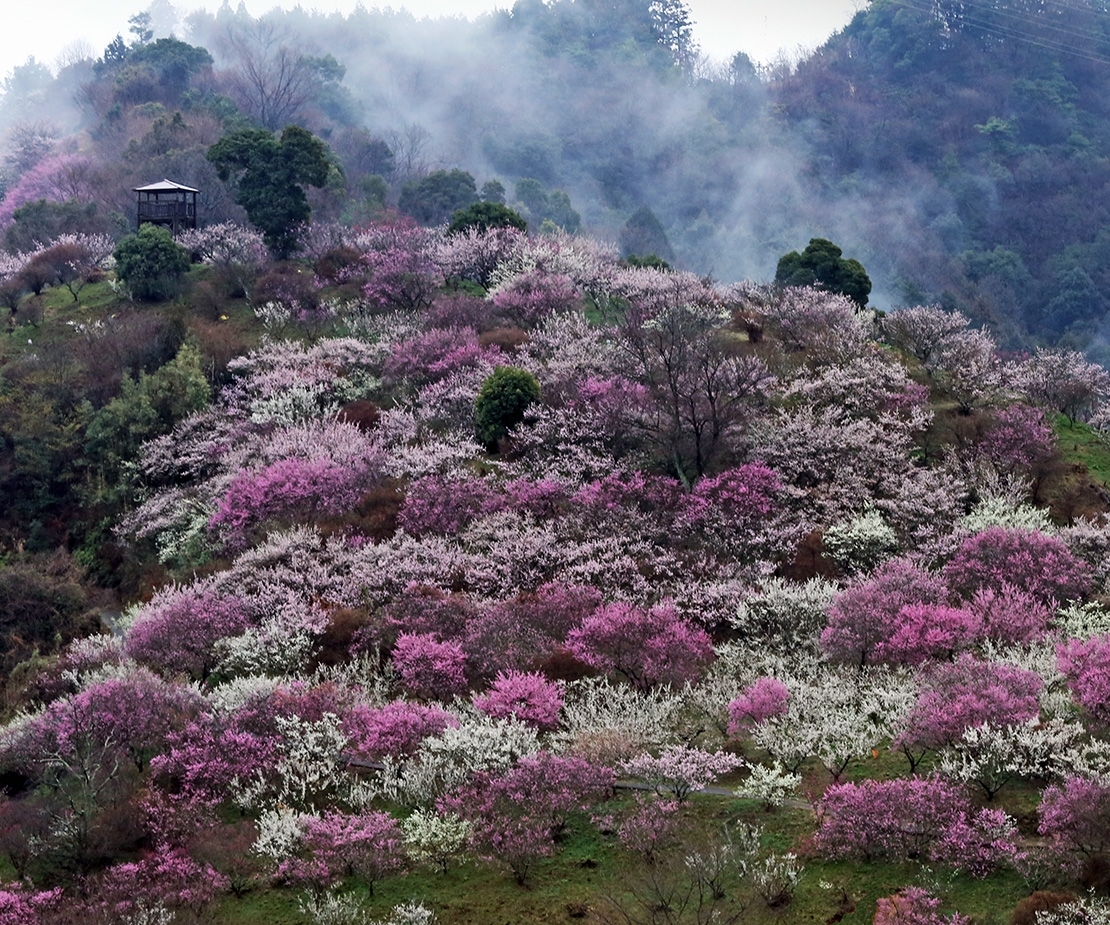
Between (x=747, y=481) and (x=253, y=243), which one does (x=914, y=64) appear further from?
(x=747, y=481)

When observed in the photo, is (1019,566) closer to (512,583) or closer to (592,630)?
(592,630)

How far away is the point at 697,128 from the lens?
100 m

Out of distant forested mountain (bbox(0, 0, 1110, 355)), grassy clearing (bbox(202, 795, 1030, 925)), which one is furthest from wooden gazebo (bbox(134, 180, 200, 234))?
grassy clearing (bbox(202, 795, 1030, 925))

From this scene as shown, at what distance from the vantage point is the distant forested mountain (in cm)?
7694

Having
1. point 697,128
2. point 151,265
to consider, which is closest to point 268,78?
point 697,128

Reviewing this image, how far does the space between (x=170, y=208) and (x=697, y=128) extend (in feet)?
197

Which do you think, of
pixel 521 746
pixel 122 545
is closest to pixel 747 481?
pixel 521 746

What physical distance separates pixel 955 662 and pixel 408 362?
20062mm

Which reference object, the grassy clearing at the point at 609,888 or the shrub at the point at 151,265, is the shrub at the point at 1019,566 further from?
the shrub at the point at 151,265

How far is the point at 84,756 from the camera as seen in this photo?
685 inches

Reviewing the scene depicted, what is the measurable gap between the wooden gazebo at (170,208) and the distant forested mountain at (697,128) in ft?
36.1

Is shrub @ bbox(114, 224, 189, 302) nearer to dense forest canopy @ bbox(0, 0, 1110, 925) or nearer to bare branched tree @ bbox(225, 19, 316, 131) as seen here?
dense forest canopy @ bbox(0, 0, 1110, 925)

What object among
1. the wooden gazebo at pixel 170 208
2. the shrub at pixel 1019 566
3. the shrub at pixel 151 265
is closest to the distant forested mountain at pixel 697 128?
the wooden gazebo at pixel 170 208

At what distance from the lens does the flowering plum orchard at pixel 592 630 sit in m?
15.4
